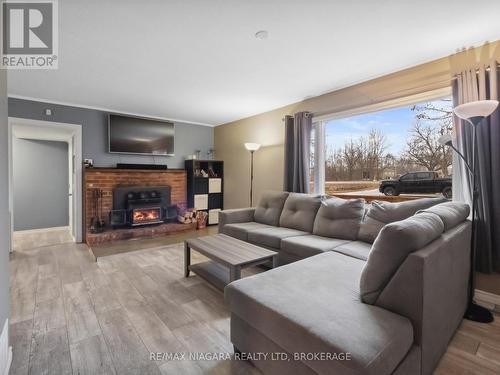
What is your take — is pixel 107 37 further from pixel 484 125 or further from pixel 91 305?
pixel 484 125

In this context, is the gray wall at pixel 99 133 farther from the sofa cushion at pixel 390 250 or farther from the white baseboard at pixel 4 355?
the sofa cushion at pixel 390 250

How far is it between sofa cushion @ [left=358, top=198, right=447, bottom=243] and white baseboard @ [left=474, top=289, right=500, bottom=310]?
881 mm

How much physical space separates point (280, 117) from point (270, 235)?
7.38 ft

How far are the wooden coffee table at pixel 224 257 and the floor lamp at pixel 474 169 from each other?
5.36ft

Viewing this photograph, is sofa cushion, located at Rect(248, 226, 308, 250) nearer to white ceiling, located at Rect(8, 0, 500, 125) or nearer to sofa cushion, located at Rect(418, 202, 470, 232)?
sofa cushion, located at Rect(418, 202, 470, 232)

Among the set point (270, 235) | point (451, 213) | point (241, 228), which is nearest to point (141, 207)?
point (241, 228)

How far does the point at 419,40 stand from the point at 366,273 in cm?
216

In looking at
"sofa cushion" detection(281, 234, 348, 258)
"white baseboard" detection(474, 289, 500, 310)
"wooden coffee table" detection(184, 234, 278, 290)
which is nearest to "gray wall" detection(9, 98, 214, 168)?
"wooden coffee table" detection(184, 234, 278, 290)

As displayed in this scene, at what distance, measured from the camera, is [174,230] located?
16.0 feet

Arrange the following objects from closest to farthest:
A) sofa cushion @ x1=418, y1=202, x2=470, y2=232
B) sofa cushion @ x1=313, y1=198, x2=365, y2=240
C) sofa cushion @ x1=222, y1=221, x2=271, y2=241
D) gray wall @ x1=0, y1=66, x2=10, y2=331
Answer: gray wall @ x1=0, y1=66, x2=10, y2=331 → sofa cushion @ x1=418, y1=202, x2=470, y2=232 → sofa cushion @ x1=313, y1=198, x2=365, y2=240 → sofa cushion @ x1=222, y1=221, x2=271, y2=241

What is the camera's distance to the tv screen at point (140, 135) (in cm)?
450

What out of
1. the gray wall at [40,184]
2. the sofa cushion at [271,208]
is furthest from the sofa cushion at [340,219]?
the gray wall at [40,184]

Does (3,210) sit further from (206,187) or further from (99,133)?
(206,187)

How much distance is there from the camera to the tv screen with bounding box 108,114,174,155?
4496mm
